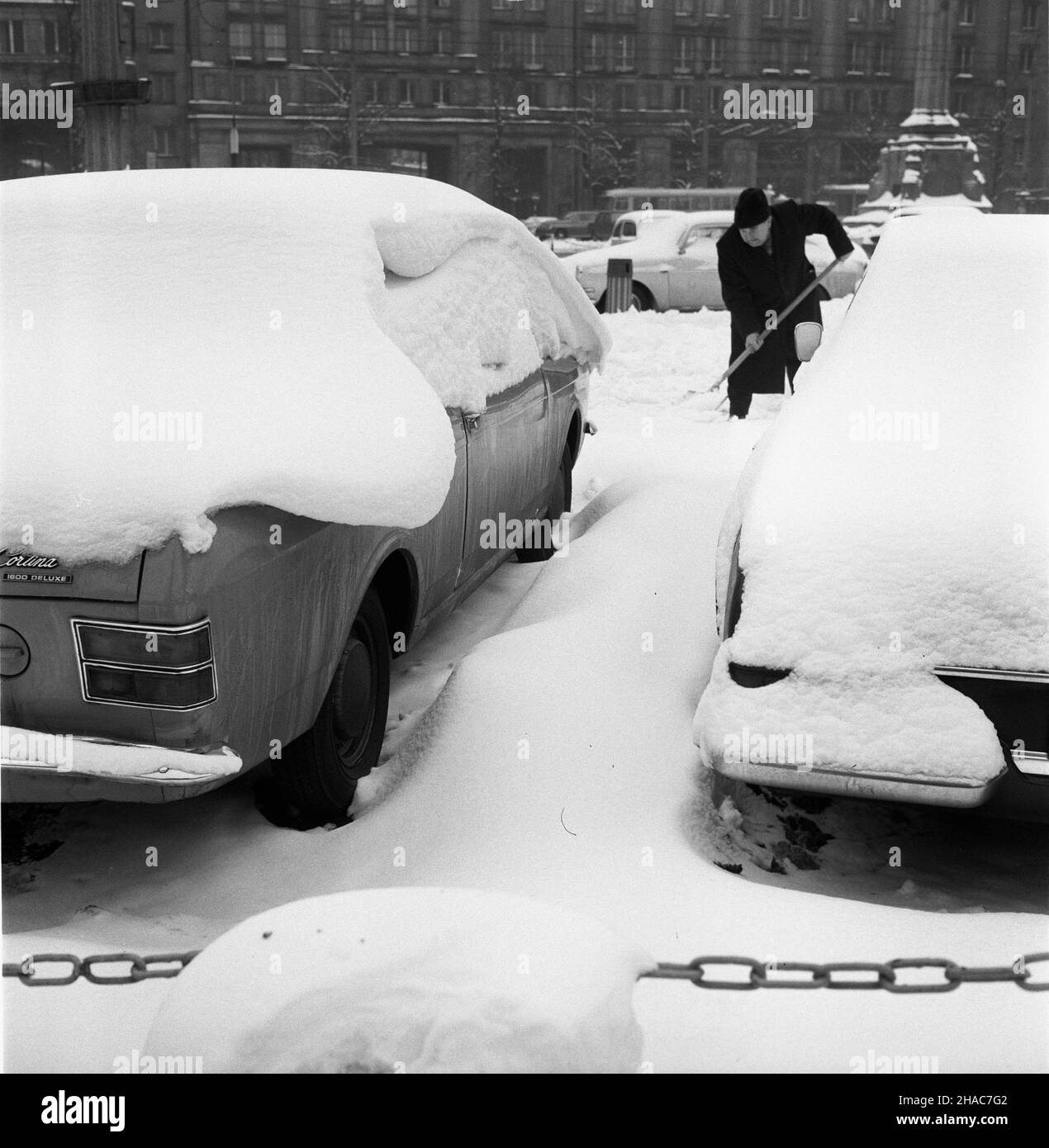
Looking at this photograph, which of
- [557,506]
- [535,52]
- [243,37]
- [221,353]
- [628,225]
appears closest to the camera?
[221,353]

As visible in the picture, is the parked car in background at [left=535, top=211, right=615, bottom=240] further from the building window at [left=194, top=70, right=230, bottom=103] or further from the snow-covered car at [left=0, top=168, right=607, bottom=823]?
the snow-covered car at [left=0, top=168, right=607, bottom=823]

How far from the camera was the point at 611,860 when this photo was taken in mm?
2963

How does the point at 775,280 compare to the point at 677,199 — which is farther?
the point at 677,199

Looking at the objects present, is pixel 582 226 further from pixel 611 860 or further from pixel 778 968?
pixel 778 968

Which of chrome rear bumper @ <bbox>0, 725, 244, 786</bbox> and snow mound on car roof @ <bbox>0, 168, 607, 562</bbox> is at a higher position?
snow mound on car roof @ <bbox>0, 168, 607, 562</bbox>

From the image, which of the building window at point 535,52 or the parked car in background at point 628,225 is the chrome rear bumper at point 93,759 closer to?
the parked car in background at point 628,225

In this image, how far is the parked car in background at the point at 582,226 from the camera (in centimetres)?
4356

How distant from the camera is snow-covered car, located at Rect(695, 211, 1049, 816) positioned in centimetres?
281

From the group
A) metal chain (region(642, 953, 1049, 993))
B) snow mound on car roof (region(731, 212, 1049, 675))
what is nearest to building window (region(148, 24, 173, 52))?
snow mound on car roof (region(731, 212, 1049, 675))

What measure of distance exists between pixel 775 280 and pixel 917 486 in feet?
15.6

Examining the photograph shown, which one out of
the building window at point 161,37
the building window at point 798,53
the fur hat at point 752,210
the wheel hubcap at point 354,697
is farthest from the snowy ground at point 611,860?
the building window at point 798,53

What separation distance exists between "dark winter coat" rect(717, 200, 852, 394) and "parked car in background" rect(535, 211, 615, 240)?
35.2 metres

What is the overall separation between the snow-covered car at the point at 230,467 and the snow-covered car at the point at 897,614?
2.77 ft

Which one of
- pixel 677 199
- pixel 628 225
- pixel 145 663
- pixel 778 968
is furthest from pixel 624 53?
pixel 778 968
